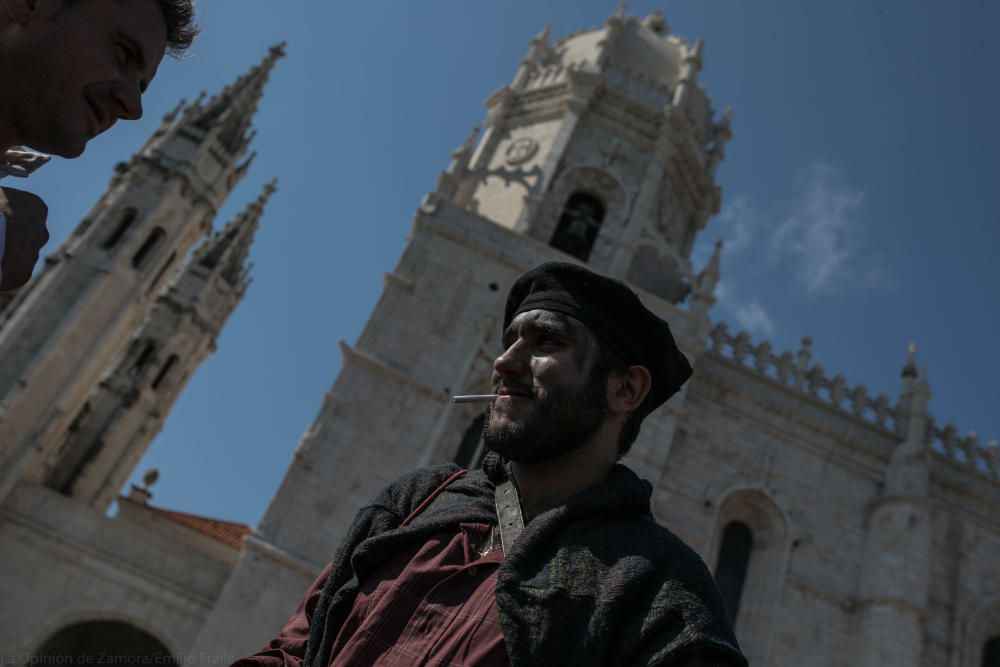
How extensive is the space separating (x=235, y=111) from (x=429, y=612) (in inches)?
918

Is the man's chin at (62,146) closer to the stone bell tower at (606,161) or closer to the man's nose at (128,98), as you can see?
the man's nose at (128,98)

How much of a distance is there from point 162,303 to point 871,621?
1943 cm

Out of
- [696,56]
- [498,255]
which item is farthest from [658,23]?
[498,255]

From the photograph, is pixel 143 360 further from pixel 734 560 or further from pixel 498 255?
pixel 734 560

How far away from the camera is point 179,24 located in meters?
2.17

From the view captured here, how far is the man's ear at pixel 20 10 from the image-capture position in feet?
5.56

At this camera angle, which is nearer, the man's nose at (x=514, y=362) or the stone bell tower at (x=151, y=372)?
the man's nose at (x=514, y=362)

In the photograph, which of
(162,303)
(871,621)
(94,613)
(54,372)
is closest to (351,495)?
(94,613)

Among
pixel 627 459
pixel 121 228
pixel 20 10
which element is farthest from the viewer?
pixel 121 228

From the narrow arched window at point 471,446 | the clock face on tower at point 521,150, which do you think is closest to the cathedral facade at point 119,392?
the narrow arched window at point 471,446

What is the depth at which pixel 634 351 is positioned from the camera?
2363 mm

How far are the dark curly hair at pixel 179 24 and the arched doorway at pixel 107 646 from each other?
1528 centimetres

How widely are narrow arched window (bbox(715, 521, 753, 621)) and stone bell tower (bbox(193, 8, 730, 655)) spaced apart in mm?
2524

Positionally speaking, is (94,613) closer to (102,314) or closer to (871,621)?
(102,314)
